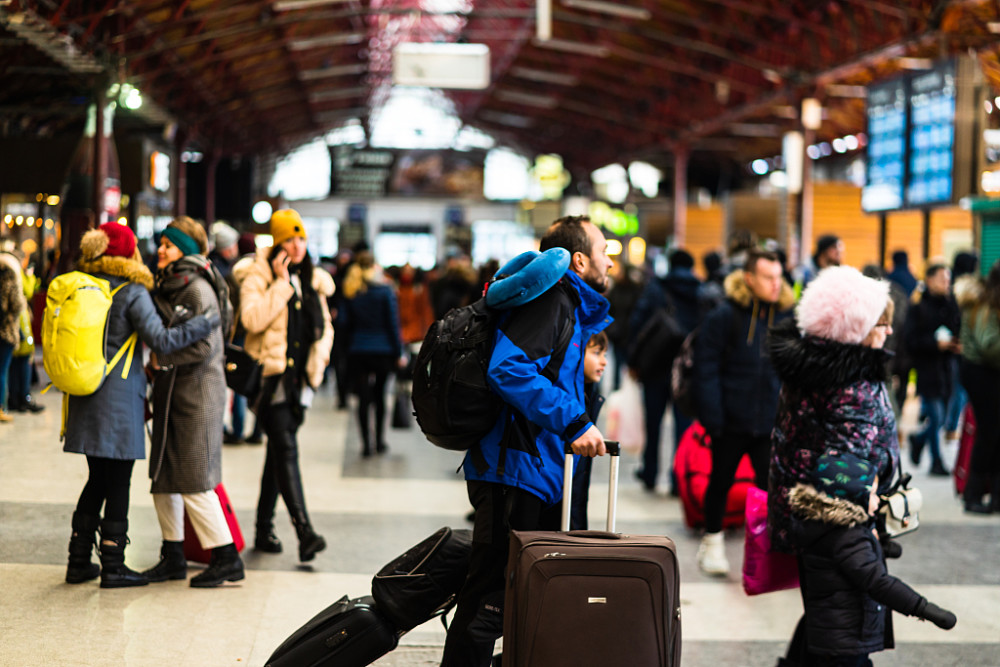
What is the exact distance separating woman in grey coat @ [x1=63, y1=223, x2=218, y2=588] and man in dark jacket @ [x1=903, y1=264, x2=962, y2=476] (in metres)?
7.07

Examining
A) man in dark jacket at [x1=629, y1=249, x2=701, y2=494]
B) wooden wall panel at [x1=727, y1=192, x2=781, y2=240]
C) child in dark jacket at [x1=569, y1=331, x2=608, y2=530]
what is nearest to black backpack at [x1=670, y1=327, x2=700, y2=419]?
man in dark jacket at [x1=629, y1=249, x2=701, y2=494]

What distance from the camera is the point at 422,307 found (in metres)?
16.4

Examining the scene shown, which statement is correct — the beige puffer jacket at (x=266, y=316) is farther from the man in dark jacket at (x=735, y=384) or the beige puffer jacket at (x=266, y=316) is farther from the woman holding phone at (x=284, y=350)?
the man in dark jacket at (x=735, y=384)

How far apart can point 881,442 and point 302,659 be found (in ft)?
7.09

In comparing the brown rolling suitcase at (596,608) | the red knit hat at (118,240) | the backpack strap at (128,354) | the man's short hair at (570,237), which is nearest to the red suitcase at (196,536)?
the backpack strap at (128,354)

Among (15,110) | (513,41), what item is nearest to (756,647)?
(15,110)

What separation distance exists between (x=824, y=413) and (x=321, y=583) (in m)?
2.91

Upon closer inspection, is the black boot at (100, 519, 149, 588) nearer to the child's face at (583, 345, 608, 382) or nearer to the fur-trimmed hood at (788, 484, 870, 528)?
the child's face at (583, 345, 608, 382)

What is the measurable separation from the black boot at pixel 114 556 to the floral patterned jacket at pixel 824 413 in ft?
10.1

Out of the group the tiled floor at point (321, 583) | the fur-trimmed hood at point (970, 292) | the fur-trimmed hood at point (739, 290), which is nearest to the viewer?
the tiled floor at point (321, 583)

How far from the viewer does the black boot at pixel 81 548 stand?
5.44 meters

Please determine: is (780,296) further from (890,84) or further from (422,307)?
(422,307)

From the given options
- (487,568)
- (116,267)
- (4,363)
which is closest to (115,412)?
(116,267)

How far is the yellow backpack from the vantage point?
5.19 meters
